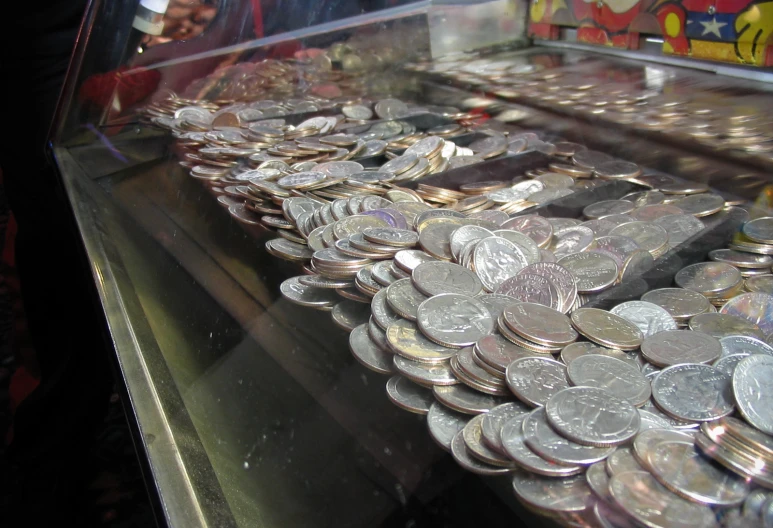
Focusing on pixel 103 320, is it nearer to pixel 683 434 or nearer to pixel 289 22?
pixel 683 434

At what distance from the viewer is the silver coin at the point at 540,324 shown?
99 centimetres

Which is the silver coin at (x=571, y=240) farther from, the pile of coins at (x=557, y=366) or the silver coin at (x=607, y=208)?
the silver coin at (x=607, y=208)

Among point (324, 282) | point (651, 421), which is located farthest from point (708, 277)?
point (324, 282)

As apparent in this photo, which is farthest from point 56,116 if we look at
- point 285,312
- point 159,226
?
point 285,312

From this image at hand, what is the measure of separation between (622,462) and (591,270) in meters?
0.64

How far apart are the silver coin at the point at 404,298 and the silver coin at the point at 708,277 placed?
0.62 m

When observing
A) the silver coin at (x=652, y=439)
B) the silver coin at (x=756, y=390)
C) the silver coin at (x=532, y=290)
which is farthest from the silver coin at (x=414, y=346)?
the silver coin at (x=756, y=390)

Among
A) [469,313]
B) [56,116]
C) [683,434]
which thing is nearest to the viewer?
[683,434]

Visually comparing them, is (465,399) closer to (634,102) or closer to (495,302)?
(495,302)

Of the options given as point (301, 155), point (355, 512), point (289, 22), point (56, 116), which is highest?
point (289, 22)

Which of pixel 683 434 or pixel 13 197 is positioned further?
pixel 13 197

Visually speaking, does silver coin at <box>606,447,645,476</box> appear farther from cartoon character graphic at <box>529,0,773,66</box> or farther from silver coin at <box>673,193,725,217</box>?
cartoon character graphic at <box>529,0,773,66</box>

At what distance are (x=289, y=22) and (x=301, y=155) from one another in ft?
4.91

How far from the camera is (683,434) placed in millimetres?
757
